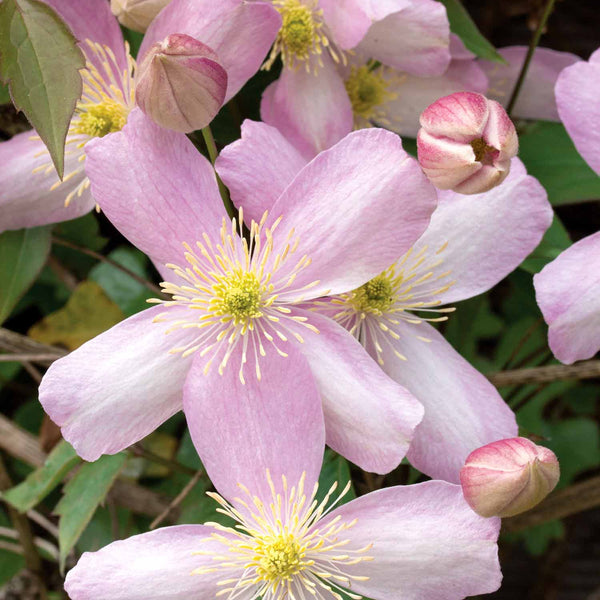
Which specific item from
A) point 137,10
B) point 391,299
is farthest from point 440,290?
point 137,10

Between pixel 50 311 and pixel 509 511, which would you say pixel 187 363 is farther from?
pixel 50 311

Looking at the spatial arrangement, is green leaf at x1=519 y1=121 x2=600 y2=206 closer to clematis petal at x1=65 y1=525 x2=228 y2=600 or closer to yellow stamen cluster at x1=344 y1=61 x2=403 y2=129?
yellow stamen cluster at x1=344 y1=61 x2=403 y2=129

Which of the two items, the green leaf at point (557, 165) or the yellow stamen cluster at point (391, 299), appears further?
the green leaf at point (557, 165)

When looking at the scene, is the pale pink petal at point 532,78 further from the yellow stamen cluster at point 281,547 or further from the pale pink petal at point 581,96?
the yellow stamen cluster at point 281,547

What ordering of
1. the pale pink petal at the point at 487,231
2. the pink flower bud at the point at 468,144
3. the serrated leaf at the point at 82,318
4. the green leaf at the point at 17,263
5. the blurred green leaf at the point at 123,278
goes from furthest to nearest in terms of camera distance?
the blurred green leaf at the point at 123,278 → the serrated leaf at the point at 82,318 → the green leaf at the point at 17,263 → the pale pink petal at the point at 487,231 → the pink flower bud at the point at 468,144

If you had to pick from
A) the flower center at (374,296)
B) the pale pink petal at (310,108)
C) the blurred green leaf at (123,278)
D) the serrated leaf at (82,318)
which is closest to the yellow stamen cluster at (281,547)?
the flower center at (374,296)

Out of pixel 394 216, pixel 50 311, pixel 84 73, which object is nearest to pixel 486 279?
pixel 394 216
